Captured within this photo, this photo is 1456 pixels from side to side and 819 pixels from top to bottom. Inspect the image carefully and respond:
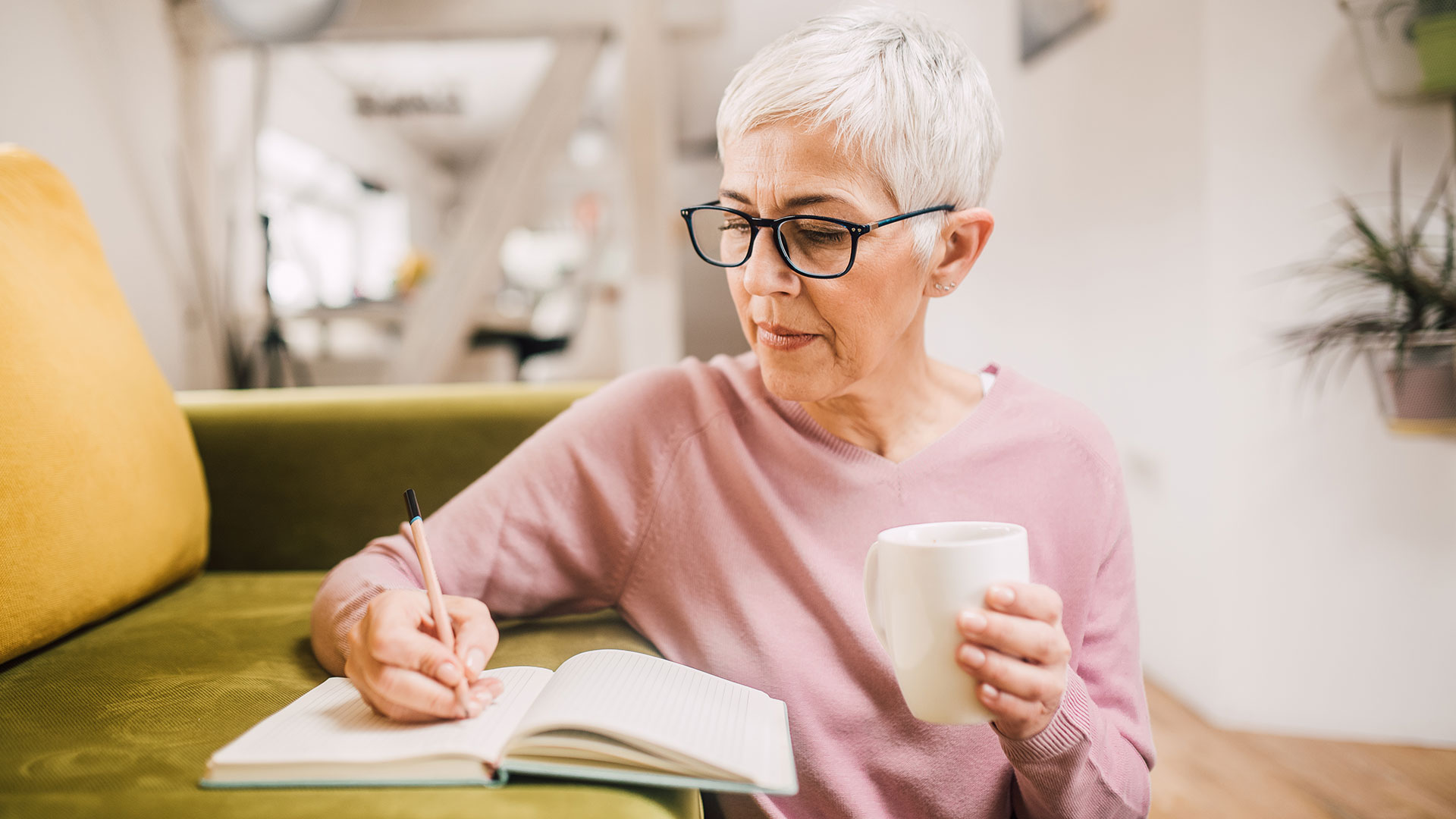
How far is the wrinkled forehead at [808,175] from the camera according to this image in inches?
28.9

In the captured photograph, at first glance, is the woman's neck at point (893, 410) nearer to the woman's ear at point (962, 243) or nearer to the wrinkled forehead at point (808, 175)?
the woman's ear at point (962, 243)

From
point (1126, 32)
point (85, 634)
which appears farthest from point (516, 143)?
point (85, 634)

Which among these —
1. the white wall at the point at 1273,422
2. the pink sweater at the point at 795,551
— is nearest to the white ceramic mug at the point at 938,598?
the pink sweater at the point at 795,551

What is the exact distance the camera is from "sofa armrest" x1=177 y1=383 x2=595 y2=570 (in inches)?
51.3

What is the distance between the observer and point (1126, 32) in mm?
2162

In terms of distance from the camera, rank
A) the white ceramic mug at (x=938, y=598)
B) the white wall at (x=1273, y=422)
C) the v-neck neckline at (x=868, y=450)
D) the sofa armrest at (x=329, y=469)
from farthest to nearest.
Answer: the white wall at (x=1273, y=422) → the sofa armrest at (x=329, y=469) → the v-neck neckline at (x=868, y=450) → the white ceramic mug at (x=938, y=598)

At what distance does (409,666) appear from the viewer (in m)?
0.59

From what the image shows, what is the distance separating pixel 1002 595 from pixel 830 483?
32cm

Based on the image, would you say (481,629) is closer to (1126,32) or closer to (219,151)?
(1126,32)

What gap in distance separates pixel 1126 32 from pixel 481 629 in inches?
87.7

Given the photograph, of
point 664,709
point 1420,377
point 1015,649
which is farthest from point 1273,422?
point 664,709

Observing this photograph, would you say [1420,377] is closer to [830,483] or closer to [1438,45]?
[1438,45]

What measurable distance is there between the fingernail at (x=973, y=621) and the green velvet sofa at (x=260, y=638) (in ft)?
0.76

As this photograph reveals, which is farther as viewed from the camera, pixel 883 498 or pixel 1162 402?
pixel 1162 402
